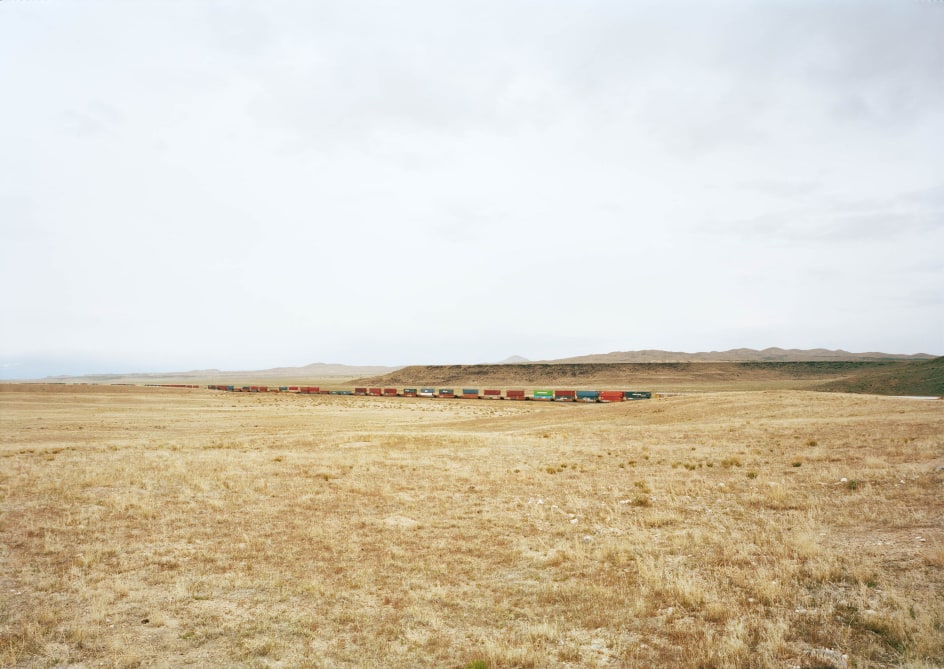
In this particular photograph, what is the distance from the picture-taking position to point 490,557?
411 inches

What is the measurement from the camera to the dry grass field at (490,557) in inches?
263

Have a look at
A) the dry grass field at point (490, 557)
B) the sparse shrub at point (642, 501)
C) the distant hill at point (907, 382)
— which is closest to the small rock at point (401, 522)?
the dry grass field at point (490, 557)

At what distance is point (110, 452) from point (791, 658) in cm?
2801

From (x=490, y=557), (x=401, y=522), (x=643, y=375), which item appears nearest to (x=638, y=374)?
(x=643, y=375)

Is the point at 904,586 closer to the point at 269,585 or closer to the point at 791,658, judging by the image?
the point at 791,658

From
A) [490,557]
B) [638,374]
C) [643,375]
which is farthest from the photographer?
[638,374]

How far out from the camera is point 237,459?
2231cm

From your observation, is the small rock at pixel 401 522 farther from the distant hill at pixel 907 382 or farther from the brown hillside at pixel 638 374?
the brown hillside at pixel 638 374

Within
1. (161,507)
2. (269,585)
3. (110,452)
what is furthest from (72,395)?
(269,585)

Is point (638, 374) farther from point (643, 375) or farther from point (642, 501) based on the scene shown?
point (642, 501)

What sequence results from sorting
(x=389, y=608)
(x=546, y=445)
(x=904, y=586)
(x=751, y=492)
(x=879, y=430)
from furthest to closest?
(x=546, y=445)
(x=879, y=430)
(x=751, y=492)
(x=389, y=608)
(x=904, y=586)

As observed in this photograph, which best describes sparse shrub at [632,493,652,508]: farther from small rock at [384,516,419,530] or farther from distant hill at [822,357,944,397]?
distant hill at [822,357,944,397]

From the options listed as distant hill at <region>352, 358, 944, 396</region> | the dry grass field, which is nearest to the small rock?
the dry grass field

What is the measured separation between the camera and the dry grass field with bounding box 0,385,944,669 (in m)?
6.68
